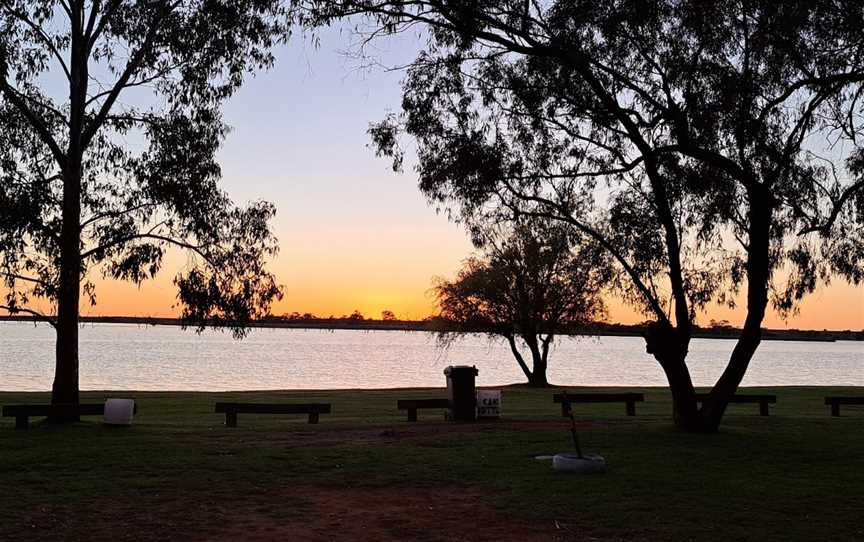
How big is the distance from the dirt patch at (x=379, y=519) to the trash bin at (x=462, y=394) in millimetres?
9840

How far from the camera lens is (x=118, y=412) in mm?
20672

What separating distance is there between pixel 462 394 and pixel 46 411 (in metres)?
10.2

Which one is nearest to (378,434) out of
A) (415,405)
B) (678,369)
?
(415,405)

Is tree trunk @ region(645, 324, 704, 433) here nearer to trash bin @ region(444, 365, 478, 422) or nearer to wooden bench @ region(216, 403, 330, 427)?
trash bin @ region(444, 365, 478, 422)

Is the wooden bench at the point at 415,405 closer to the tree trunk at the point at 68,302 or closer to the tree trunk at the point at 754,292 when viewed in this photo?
the tree trunk at the point at 754,292

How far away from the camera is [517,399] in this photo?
37.5 meters

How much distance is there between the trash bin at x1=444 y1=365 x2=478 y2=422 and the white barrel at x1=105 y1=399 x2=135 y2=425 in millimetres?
7912

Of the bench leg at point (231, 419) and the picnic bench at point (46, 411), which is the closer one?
the picnic bench at point (46, 411)

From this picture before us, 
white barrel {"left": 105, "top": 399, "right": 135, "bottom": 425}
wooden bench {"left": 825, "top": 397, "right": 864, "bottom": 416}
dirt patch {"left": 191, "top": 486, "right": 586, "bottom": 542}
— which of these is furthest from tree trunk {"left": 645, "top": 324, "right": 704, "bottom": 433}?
white barrel {"left": 105, "top": 399, "right": 135, "bottom": 425}

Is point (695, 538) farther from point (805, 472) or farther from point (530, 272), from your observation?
point (530, 272)

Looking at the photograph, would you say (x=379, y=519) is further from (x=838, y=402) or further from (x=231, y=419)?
(x=838, y=402)

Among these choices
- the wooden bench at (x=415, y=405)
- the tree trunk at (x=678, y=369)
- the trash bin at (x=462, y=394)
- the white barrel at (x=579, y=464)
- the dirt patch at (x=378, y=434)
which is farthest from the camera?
the wooden bench at (x=415, y=405)

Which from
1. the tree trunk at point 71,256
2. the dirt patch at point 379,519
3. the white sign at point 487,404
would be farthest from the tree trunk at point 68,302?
the dirt patch at point 379,519

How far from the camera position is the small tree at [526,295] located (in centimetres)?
4881
